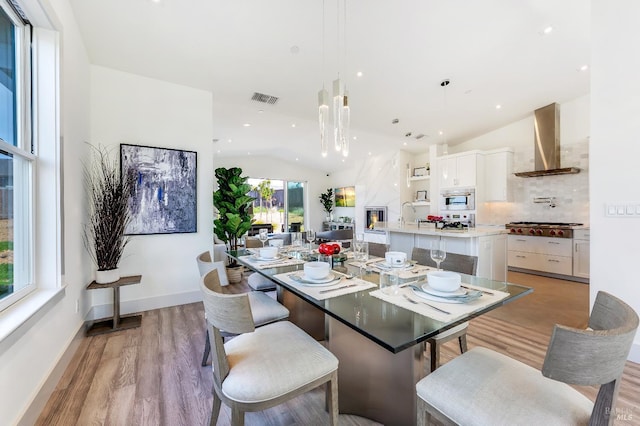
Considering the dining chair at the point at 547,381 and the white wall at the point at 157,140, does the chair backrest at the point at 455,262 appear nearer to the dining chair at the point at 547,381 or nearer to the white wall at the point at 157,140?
the dining chair at the point at 547,381

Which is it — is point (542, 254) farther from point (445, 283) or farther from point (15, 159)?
point (15, 159)

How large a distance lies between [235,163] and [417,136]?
580cm

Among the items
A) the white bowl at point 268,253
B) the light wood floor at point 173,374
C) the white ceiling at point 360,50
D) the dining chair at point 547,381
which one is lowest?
the light wood floor at point 173,374

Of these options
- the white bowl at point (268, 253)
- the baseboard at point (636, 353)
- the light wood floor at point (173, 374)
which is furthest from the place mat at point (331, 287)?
the baseboard at point (636, 353)

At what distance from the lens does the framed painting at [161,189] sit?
3.23m

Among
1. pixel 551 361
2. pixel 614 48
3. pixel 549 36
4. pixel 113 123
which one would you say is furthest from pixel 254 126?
pixel 551 361

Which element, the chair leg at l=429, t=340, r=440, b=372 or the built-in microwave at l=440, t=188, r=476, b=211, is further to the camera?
the built-in microwave at l=440, t=188, r=476, b=211

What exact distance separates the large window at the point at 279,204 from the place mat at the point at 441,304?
28.9 feet

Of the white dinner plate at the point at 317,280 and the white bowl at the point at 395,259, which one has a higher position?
the white bowl at the point at 395,259

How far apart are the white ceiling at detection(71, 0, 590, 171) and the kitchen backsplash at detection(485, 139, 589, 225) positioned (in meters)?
1.08

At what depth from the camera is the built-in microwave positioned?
231 inches

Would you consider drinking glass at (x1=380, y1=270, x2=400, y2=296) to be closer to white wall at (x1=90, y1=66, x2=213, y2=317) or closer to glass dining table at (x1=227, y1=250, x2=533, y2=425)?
glass dining table at (x1=227, y1=250, x2=533, y2=425)

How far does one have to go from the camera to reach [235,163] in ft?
29.6

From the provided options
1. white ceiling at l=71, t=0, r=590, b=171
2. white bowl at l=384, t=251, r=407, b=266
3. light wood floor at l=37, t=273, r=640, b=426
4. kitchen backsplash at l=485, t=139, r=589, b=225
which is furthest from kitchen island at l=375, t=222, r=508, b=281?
kitchen backsplash at l=485, t=139, r=589, b=225
